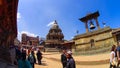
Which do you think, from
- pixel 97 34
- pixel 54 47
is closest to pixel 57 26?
pixel 54 47

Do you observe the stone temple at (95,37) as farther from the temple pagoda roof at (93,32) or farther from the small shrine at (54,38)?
the small shrine at (54,38)

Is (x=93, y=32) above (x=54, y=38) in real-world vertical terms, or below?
below

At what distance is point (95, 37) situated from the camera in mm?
38094

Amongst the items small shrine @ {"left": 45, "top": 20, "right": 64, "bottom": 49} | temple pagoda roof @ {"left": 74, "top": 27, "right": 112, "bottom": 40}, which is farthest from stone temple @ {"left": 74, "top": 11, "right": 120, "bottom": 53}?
small shrine @ {"left": 45, "top": 20, "right": 64, "bottom": 49}

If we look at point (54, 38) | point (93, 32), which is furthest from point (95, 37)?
point (54, 38)

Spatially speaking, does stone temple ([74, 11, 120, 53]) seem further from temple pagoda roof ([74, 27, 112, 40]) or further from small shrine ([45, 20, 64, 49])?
small shrine ([45, 20, 64, 49])

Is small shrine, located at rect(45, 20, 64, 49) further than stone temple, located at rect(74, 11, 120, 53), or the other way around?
small shrine, located at rect(45, 20, 64, 49)

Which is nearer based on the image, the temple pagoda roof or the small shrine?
the temple pagoda roof

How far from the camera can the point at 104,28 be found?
36281 mm

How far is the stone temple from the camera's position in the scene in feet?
111

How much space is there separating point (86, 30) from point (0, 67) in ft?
107

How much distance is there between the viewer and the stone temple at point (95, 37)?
33884 millimetres

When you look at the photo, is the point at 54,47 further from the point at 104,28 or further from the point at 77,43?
the point at 104,28

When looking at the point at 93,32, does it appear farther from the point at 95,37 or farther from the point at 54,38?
the point at 54,38
